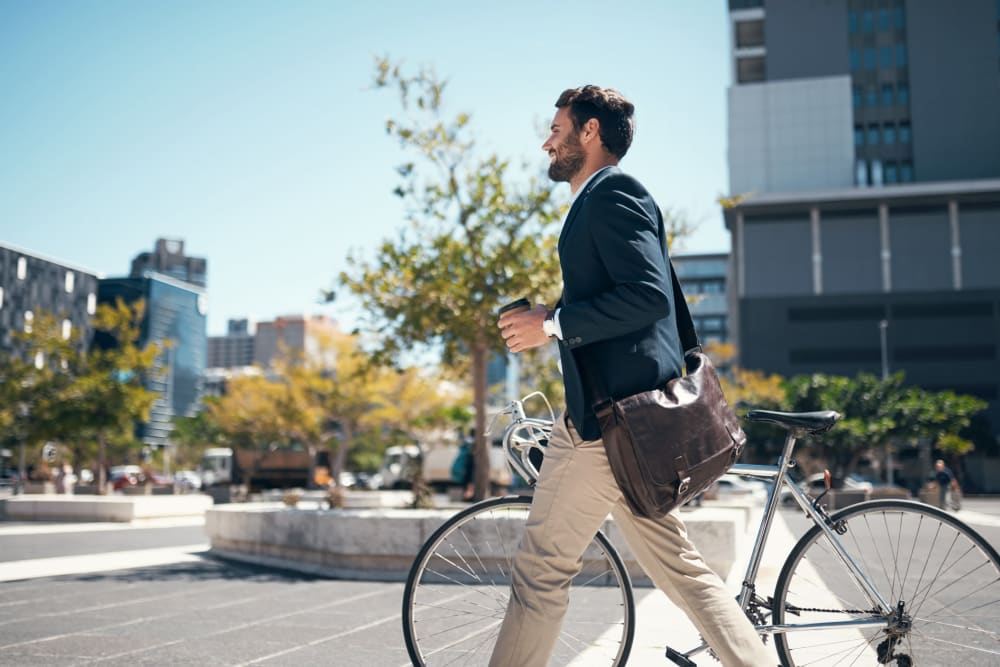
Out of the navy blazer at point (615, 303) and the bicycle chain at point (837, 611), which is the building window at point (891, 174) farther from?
the navy blazer at point (615, 303)

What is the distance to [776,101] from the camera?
75.4m

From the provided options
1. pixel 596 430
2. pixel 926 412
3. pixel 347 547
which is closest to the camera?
pixel 596 430

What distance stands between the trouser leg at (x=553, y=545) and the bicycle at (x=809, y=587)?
0.99ft

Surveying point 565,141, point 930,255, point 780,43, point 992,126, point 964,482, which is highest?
point 780,43

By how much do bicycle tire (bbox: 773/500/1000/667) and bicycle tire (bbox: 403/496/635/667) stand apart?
561 millimetres

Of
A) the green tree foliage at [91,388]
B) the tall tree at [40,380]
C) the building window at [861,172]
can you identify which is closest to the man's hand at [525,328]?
the green tree foliage at [91,388]

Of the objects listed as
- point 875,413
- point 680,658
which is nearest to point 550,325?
point 680,658

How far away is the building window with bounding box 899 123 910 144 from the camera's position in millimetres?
75125

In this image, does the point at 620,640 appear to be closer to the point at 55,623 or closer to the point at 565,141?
the point at 565,141

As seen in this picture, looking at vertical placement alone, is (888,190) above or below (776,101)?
below

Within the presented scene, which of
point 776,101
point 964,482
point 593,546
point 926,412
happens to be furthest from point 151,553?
point 776,101

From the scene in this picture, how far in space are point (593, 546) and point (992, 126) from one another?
273 ft

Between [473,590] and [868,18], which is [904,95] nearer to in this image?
[868,18]

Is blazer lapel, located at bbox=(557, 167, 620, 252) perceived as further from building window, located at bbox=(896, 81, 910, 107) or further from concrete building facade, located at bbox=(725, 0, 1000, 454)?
building window, located at bbox=(896, 81, 910, 107)
